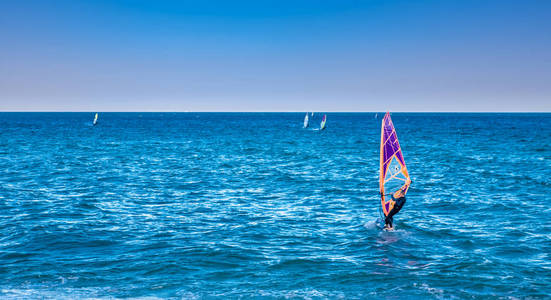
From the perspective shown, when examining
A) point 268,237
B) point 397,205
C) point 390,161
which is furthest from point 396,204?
point 268,237

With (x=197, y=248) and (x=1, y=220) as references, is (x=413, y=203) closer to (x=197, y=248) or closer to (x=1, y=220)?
(x=197, y=248)

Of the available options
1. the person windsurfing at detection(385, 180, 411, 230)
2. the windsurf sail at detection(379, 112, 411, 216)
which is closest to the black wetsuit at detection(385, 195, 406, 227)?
the person windsurfing at detection(385, 180, 411, 230)

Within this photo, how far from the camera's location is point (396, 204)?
864 inches

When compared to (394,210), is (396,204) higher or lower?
higher

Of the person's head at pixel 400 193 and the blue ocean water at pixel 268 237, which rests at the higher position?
the person's head at pixel 400 193

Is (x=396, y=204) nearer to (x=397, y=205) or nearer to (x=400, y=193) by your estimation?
(x=397, y=205)

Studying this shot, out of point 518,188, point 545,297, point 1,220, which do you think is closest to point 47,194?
point 1,220

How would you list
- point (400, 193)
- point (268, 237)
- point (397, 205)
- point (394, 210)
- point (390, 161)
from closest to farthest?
point (268, 237) → point (397, 205) → point (394, 210) → point (400, 193) → point (390, 161)

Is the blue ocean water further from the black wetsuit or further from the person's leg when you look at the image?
the black wetsuit

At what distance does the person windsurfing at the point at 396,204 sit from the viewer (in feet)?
71.8

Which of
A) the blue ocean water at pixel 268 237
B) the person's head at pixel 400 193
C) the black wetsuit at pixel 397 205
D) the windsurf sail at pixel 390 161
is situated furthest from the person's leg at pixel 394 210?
the windsurf sail at pixel 390 161

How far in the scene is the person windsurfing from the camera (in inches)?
862

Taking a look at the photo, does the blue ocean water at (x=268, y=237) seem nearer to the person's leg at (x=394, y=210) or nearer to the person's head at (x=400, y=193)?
the person's leg at (x=394, y=210)

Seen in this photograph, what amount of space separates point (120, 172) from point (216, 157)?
60.2ft
